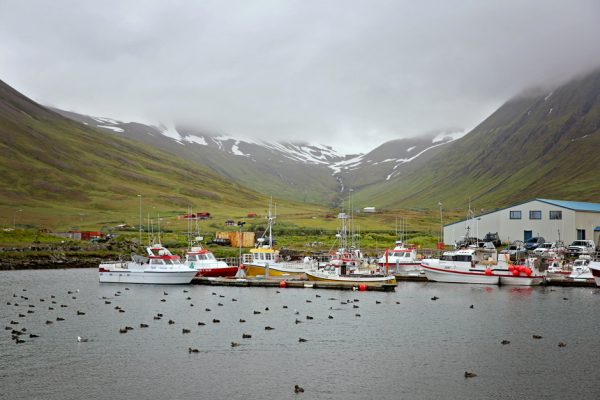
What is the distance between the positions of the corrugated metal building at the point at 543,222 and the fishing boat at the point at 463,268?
30.9m

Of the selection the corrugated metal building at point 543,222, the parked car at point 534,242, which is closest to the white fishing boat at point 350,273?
the corrugated metal building at point 543,222

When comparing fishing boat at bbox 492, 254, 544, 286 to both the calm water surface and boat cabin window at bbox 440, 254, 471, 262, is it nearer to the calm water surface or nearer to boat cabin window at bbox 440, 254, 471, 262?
boat cabin window at bbox 440, 254, 471, 262

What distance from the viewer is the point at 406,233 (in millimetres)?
157000

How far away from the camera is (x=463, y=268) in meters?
85.8

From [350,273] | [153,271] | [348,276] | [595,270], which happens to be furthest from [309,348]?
[595,270]

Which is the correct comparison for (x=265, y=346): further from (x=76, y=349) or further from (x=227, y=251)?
(x=227, y=251)

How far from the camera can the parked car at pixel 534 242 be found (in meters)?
116

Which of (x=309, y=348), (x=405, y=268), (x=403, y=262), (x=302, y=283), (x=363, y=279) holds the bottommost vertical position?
(x=309, y=348)

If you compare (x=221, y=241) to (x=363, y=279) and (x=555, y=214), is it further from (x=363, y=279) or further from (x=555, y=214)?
(x=555, y=214)

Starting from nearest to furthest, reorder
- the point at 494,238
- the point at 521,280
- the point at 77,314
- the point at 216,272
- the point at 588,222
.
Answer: the point at 77,314 < the point at 521,280 < the point at 216,272 < the point at 588,222 < the point at 494,238

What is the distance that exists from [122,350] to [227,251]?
79.5 m

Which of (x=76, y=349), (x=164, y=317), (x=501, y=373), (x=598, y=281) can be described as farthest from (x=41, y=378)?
(x=598, y=281)

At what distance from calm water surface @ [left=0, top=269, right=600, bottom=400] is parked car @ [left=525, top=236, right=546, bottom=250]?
42.6 meters

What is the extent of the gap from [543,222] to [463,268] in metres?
43.7
